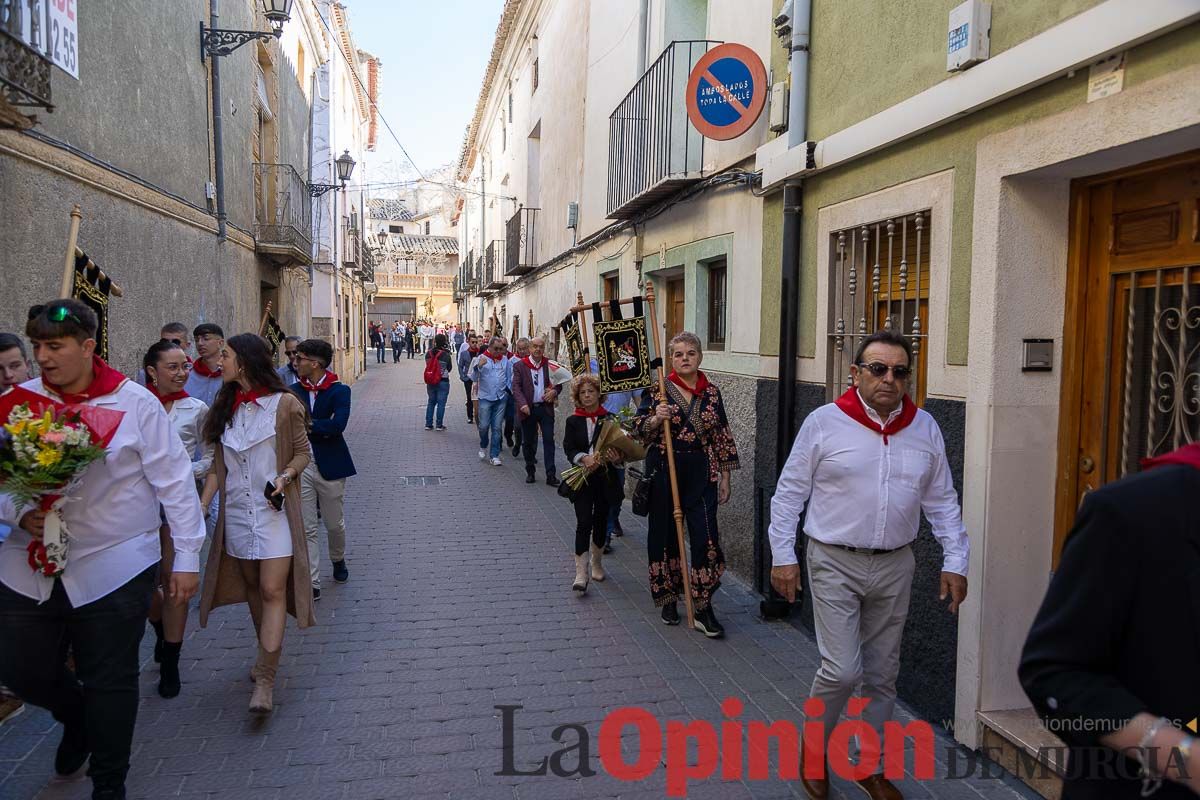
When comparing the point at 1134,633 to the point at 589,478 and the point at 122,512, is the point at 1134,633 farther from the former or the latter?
the point at 589,478

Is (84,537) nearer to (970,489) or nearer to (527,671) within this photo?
(527,671)

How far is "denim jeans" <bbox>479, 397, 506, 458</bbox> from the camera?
41.6ft

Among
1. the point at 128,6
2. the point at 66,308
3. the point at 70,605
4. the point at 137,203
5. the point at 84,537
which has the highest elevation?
the point at 128,6

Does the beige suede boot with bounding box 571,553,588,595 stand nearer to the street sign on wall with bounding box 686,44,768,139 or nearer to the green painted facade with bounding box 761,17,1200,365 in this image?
the green painted facade with bounding box 761,17,1200,365

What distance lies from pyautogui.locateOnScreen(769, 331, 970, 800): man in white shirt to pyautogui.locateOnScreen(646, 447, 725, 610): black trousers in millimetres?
2060

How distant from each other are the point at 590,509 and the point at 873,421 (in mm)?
3278

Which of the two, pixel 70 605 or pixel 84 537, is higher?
pixel 84 537

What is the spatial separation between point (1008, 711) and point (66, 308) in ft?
14.1

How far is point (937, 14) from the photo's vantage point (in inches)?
169

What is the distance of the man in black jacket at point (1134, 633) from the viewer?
1619 mm

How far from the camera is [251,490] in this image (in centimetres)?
435

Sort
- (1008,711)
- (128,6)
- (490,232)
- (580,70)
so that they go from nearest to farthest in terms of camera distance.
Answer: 1. (1008,711)
2. (128,6)
3. (580,70)
4. (490,232)

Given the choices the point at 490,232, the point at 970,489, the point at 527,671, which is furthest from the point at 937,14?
the point at 490,232

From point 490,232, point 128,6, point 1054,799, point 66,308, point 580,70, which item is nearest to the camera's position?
point 66,308
